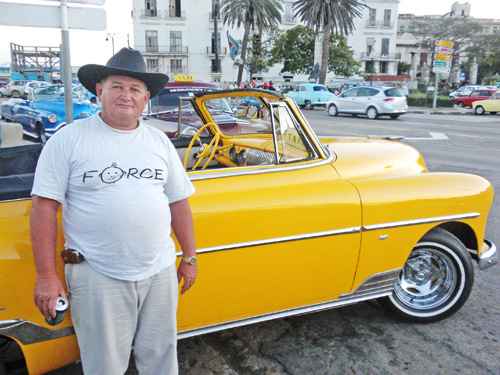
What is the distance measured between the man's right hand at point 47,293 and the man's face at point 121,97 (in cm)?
68

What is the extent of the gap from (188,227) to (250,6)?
1844 inches

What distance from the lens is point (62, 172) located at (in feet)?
5.74

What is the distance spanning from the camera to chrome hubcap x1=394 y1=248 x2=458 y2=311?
3.20 metres

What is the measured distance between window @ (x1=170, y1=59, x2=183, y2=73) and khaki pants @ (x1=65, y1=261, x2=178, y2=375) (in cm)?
6021

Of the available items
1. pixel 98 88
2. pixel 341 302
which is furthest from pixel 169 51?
pixel 98 88

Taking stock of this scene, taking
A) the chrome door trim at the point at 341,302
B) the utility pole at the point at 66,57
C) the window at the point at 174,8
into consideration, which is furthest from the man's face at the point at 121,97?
the window at the point at 174,8

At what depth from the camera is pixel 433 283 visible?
10.7 feet

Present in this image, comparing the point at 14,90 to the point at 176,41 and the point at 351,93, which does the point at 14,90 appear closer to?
the point at 176,41

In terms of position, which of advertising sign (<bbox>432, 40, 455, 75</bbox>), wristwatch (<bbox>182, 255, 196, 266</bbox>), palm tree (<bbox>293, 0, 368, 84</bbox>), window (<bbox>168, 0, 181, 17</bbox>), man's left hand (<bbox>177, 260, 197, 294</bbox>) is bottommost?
man's left hand (<bbox>177, 260, 197, 294</bbox>)

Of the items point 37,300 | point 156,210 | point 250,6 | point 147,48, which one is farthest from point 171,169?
point 147,48

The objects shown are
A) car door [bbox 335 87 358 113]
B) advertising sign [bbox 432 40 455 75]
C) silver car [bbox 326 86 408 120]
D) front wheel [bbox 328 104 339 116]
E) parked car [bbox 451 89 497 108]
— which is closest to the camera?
silver car [bbox 326 86 408 120]

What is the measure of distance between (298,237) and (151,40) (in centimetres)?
6034

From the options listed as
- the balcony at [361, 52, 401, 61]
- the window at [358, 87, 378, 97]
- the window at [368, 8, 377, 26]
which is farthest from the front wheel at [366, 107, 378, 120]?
the window at [368, 8, 377, 26]

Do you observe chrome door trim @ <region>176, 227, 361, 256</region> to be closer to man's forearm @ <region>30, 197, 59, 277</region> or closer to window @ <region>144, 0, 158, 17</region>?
man's forearm @ <region>30, 197, 59, 277</region>
